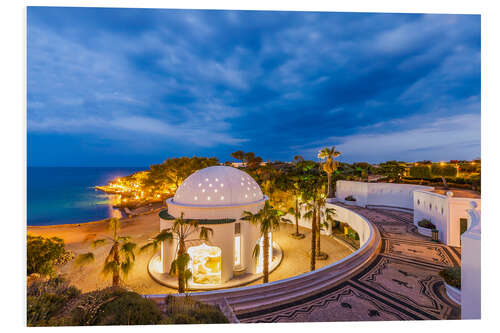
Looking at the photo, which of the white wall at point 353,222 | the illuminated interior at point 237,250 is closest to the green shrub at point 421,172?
the white wall at point 353,222

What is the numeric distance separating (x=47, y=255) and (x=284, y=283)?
11521 millimetres

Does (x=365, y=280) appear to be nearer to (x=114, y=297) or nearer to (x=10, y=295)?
(x=114, y=297)

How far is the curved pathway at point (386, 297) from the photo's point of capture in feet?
19.0

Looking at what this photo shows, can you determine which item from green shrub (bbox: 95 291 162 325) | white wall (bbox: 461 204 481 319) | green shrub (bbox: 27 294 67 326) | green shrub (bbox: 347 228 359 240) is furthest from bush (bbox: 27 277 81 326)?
green shrub (bbox: 347 228 359 240)

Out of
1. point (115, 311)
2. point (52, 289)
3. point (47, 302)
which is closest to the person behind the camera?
point (115, 311)

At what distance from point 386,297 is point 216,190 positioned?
32.4 ft

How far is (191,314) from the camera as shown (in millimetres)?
5090

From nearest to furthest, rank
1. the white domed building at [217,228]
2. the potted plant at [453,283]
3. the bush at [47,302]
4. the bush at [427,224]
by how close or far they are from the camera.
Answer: the bush at [47,302] < the potted plant at [453,283] < the white domed building at [217,228] < the bush at [427,224]

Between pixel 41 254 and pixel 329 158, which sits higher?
pixel 329 158

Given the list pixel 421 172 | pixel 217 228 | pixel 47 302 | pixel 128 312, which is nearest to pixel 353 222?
pixel 421 172

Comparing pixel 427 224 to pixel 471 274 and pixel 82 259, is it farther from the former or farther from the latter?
pixel 82 259

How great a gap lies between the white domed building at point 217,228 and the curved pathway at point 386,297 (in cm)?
599

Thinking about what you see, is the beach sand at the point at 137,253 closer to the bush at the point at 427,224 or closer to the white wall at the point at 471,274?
the bush at the point at 427,224

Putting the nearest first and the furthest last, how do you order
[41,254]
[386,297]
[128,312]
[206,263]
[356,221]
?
1. [128,312]
2. [386,297]
3. [41,254]
4. [206,263]
5. [356,221]
